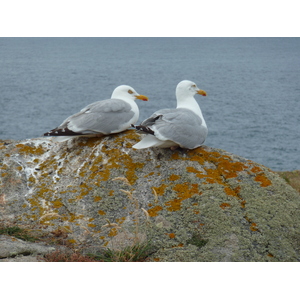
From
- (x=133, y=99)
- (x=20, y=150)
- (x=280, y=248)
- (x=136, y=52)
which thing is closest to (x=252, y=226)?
(x=280, y=248)

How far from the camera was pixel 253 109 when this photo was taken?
7119cm

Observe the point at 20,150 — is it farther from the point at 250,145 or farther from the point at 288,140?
the point at 288,140

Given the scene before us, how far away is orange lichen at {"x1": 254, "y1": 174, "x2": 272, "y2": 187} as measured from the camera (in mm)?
6826

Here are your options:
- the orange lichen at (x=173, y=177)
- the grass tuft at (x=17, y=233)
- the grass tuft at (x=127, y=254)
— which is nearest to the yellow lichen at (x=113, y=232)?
the grass tuft at (x=127, y=254)

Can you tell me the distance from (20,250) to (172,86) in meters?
81.0

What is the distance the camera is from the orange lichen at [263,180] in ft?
22.4

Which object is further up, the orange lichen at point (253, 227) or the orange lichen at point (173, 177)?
the orange lichen at point (173, 177)

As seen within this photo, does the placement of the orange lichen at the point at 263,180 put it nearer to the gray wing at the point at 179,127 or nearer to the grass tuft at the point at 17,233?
the gray wing at the point at 179,127

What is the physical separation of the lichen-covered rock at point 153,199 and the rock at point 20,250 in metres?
0.47

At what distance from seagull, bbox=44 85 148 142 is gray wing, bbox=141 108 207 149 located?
57cm

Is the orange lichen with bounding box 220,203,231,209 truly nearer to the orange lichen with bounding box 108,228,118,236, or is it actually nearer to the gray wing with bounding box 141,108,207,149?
the gray wing with bounding box 141,108,207,149

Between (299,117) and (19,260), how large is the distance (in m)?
64.8

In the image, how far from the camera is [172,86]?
84.9 metres

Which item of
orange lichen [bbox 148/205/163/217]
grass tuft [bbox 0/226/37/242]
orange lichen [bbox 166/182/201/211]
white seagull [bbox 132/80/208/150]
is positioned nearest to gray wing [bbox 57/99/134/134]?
white seagull [bbox 132/80/208/150]
